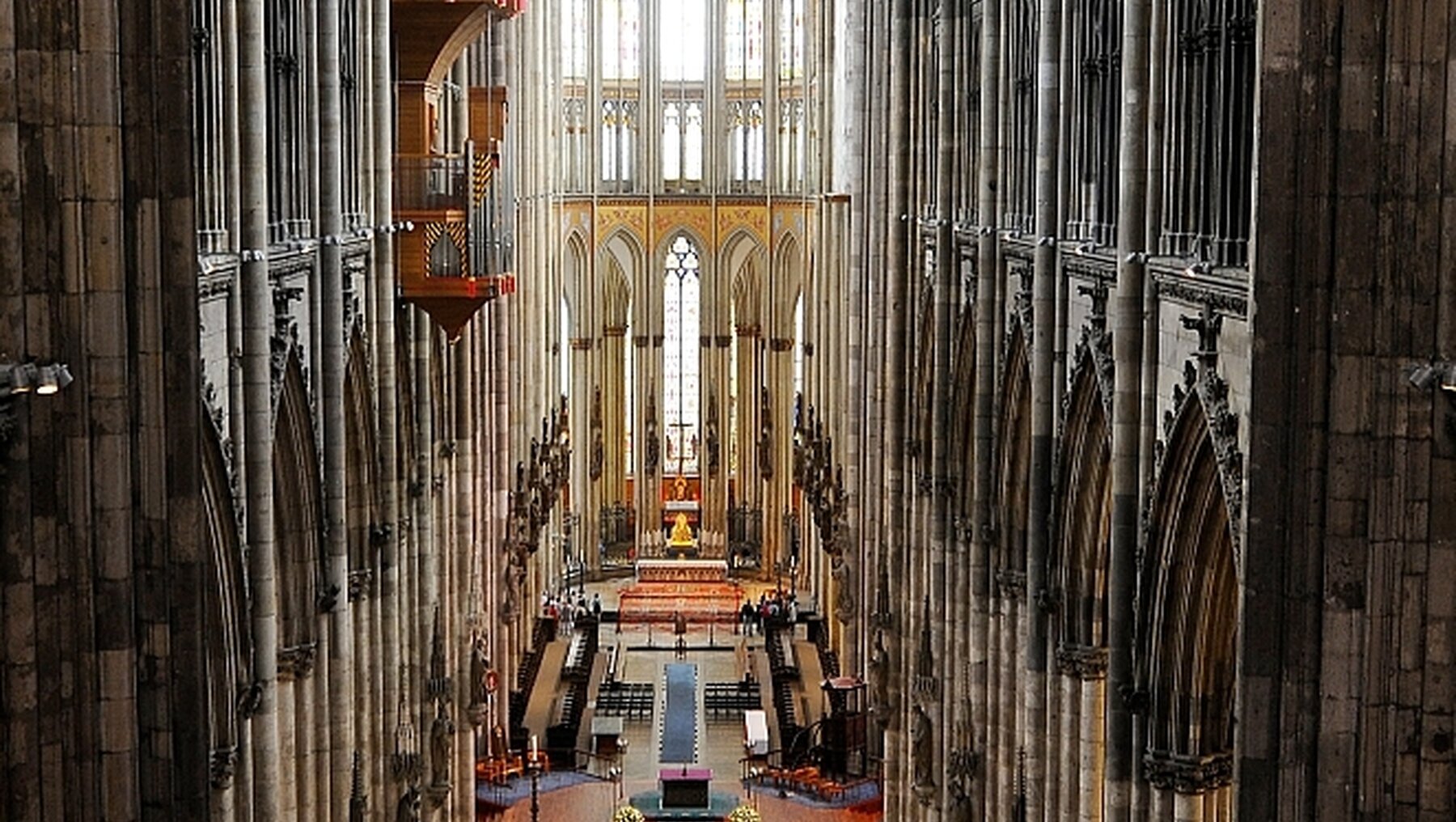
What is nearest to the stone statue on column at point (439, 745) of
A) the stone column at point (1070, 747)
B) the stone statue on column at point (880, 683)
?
the stone statue on column at point (880, 683)

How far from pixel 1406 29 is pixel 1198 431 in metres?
6.26

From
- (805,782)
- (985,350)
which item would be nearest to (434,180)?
(985,350)

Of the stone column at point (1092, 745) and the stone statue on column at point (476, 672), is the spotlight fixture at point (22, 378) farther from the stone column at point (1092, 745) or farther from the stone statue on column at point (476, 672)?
the stone statue on column at point (476, 672)

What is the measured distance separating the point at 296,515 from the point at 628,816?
17.7m

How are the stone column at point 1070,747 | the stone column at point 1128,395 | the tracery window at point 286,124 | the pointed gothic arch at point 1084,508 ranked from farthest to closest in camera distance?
the stone column at point 1070,747 → the pointed gothic arch at point 1084,508 → the tracery window at point 286,124 → the stone column at point 1128,395

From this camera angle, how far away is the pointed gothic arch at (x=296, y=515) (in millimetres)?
25562

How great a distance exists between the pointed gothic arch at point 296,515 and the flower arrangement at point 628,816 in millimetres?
16493

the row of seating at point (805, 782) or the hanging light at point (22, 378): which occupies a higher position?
the hanging light at point (22, 378)

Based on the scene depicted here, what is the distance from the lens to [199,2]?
20.7 metres

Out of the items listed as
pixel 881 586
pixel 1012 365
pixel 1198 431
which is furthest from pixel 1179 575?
pixel 881 586

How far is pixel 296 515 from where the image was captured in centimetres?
2628

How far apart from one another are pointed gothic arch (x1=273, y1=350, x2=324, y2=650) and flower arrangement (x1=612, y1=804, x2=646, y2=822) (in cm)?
1649

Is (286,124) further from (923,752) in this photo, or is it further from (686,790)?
(686,790)

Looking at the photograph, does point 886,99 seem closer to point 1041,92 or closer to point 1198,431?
point 1041,92
